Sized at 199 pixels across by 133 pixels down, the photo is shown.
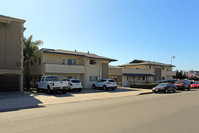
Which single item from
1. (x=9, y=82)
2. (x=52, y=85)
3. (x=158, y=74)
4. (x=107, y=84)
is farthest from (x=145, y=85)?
(x=9, y=82)

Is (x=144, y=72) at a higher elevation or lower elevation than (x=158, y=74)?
higher

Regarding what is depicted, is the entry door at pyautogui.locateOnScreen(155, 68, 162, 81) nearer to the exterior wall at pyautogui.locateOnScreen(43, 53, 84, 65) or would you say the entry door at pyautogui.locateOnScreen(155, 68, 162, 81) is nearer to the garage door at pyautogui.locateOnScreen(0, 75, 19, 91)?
the exterior wall at pyautogui.locateOnScreen(43, 53, 84, 65)

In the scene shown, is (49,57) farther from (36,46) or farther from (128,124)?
(128,124)

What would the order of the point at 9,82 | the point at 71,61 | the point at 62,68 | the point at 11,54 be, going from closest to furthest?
the point at 11,54
the point at 9,82
the point at 62,68
the point at 71,61

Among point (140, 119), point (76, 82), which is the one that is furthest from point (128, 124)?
point (76, 82)

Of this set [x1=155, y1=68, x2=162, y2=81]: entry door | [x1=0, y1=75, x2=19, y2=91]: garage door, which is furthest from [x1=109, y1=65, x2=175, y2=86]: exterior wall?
[x1=0, y1=75, x2=19, y2=91]: garage door

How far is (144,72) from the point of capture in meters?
41.6

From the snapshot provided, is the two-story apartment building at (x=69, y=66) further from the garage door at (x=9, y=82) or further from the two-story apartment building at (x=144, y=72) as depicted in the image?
the two-story apartment building at (x=144, y=72)

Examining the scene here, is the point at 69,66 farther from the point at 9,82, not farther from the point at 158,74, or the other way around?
the point at 158,74

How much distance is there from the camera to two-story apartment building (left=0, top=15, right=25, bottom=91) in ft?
61.8

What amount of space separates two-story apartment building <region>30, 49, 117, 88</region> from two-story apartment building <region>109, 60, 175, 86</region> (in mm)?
6102

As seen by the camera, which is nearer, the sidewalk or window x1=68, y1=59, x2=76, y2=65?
the sidewalk

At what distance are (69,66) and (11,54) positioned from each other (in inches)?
326

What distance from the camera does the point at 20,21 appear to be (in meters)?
20.1
